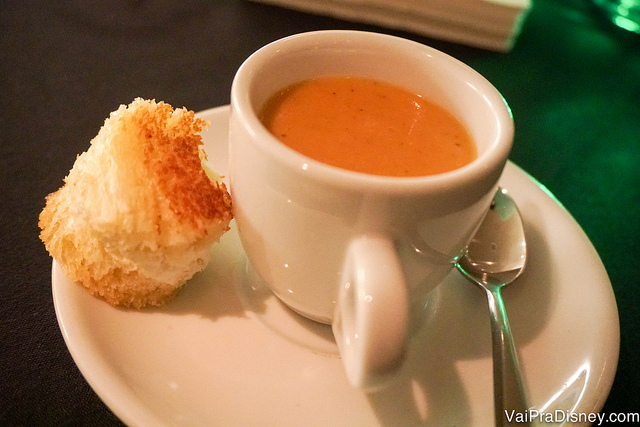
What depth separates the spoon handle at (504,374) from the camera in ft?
2.37

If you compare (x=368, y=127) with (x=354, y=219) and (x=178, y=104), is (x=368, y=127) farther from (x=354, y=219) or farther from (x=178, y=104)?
(x=178, y=104)

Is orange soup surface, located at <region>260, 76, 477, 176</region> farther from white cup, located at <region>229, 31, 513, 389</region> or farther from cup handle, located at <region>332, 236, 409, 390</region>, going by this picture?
cup handle, located at <region>332, 236, 409, 390</region>

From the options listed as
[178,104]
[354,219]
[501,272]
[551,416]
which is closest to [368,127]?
[354,219]

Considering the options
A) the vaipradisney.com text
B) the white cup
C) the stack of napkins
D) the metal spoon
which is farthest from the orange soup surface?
the stack of napkins

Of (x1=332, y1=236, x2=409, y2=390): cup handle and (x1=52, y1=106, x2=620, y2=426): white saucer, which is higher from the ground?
(x1=332, y1=236, x2=409, y2=390): cup handle

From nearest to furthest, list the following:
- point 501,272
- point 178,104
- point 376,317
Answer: point 376,317, point 501,272, point 178,104

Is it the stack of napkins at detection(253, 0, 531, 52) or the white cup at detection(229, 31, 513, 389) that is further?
the stack of napkins at detection(253, 0, 531, 52)

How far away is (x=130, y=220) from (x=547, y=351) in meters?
0.74

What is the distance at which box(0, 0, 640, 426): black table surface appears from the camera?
35.1 inches

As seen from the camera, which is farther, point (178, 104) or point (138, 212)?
point (178, 104)

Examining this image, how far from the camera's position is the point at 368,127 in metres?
0.89

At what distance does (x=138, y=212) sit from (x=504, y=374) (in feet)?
2.09

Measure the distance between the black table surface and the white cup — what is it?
43 centimetres

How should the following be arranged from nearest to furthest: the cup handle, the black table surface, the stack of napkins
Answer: the cup handle < the black table surface < the stack of napkins
